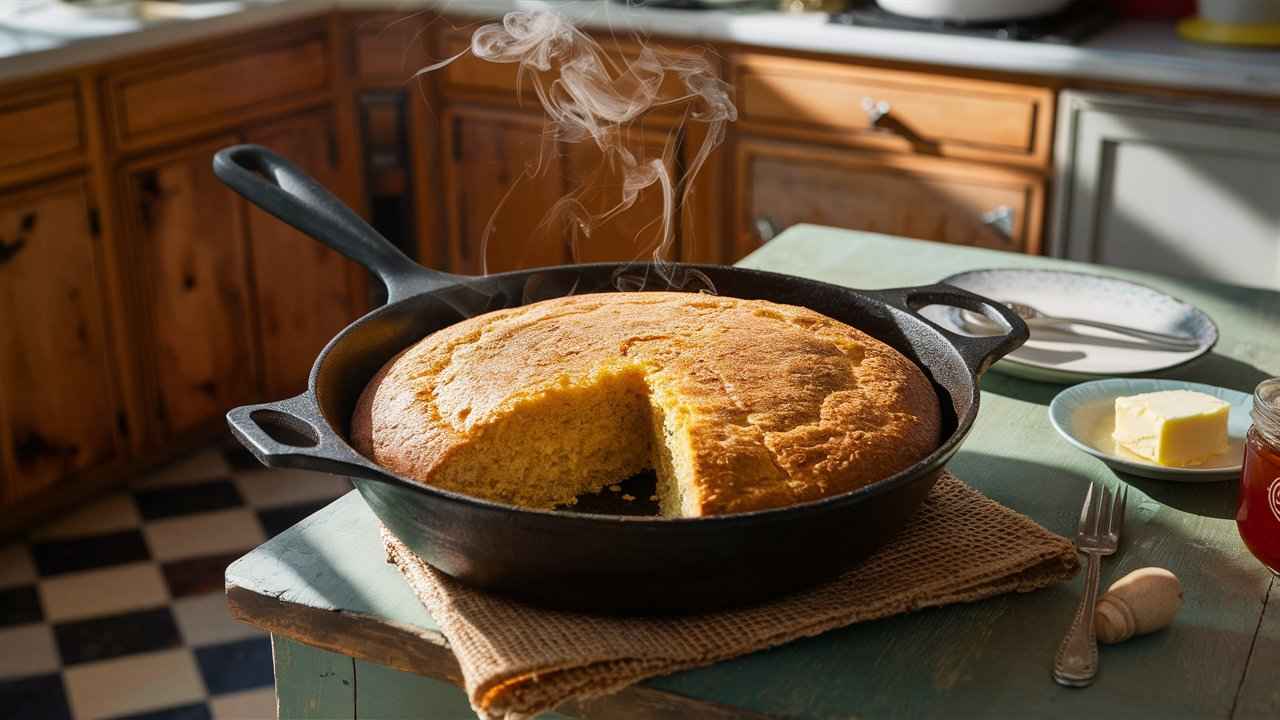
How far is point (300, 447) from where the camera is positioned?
2.97 ft

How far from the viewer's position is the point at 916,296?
1.26 meters

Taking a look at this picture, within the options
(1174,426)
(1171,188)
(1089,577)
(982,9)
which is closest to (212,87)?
(982,9)

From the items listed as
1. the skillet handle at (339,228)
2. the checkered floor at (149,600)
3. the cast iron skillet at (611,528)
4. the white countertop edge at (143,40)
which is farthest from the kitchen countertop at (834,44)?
the cast iron skillet at (611,528)

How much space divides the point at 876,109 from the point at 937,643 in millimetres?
2124

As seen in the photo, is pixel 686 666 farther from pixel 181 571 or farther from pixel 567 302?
pixel 181 571

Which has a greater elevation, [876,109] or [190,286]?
[876,109]

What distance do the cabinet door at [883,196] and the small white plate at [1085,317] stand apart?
1.30 metres

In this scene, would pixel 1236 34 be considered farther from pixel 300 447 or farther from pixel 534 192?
pixel 300 447

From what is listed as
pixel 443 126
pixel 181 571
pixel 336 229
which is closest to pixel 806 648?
pixel 336 229

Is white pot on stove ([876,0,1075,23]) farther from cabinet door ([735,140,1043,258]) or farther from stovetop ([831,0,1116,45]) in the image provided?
cabinet door ([735,140,1043,258])

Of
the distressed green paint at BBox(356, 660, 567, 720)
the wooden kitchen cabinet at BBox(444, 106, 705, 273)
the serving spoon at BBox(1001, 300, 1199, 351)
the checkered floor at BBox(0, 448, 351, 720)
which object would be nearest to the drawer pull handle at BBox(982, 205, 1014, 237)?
the wooden kitchen cabinet at BBox(444, 106, 705, 273)

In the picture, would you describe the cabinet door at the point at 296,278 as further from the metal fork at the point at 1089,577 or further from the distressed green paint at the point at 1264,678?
the distressed green paint at the point at 1264,678

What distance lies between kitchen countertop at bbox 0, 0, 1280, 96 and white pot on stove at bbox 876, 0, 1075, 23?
100mm

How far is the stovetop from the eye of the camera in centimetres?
280
